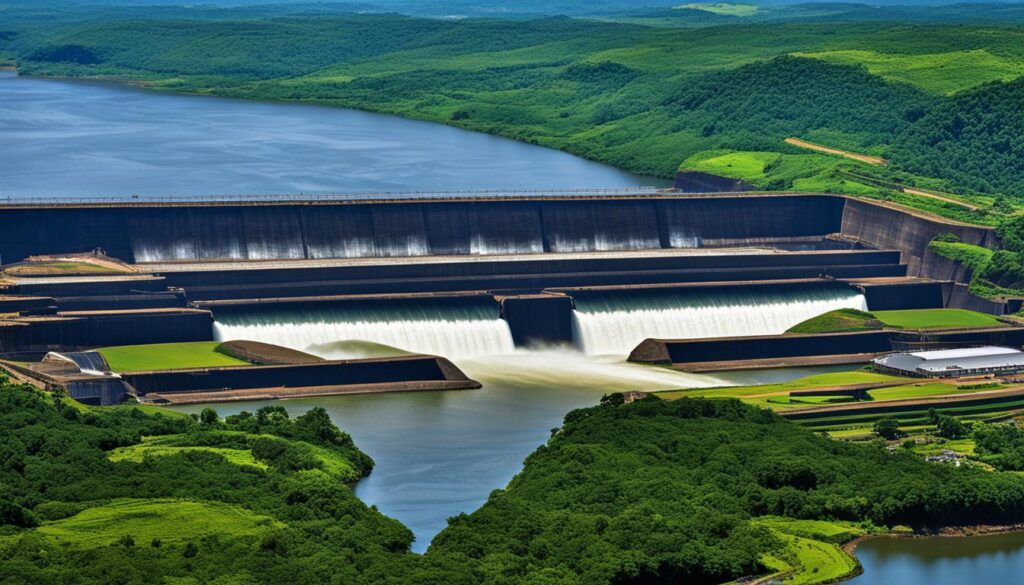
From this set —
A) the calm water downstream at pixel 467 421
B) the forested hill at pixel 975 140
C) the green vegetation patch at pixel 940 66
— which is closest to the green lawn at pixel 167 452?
the calm water downstream at pixel 467 421

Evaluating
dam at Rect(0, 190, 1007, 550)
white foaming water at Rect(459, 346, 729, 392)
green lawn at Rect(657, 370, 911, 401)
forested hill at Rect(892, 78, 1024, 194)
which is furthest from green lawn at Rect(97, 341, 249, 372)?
forested hill at Rect(892, 78, 1024, 194)

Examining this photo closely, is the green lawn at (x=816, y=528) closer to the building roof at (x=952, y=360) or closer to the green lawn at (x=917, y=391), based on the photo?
the green lawn at (x=917, y=391)

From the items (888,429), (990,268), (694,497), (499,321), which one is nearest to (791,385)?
(888,429)

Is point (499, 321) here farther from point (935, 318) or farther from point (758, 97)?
point (758, 97)

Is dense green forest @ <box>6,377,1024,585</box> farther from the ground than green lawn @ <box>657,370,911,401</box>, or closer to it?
farther from the ground

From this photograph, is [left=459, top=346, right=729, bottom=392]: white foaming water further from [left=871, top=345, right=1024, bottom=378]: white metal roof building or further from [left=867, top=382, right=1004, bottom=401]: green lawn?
[left=867, top=382, right=1004, bottom=401]: green lawn

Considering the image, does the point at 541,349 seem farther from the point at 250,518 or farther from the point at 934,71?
the point at 934,71

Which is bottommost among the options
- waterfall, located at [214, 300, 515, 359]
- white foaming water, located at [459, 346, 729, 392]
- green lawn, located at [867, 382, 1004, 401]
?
green lawn, located at [867, 382, 1004, 401]
